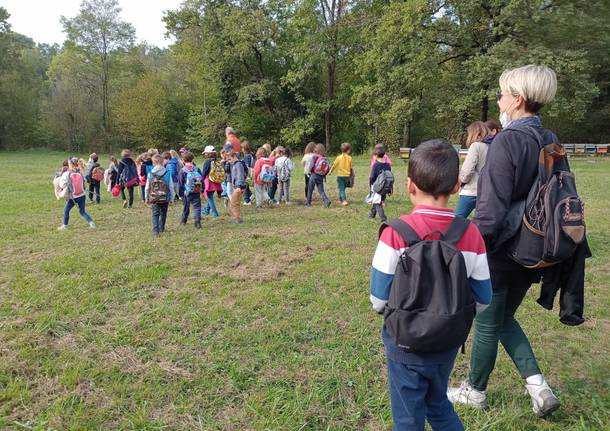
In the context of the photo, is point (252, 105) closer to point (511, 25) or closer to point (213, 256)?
point (511, 25)

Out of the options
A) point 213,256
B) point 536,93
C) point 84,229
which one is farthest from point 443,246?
point 84,229

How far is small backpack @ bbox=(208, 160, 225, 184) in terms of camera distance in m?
8.96

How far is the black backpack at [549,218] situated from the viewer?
2119 mm

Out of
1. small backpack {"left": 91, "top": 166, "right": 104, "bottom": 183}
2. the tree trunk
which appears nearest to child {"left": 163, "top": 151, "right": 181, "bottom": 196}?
small backpack {"left": 91, "top": 166, "right": 104, "bottom": 183}

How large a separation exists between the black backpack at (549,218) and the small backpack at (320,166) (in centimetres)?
789

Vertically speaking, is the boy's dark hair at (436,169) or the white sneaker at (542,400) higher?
the boy's dark hair at (436,169)

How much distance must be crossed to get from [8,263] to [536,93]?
22.0 ft

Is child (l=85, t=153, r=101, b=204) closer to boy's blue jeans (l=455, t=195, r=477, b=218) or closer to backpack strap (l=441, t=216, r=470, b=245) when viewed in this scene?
boy's blue jeans (l=455, t=195, r=477, b=218)

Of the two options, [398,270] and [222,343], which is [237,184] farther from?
[398,270]

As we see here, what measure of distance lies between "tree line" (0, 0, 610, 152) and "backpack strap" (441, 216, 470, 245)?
23487mm

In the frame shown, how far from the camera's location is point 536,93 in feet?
7.79

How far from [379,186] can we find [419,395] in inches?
258

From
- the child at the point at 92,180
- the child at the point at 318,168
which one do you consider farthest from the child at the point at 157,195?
the child at the point at 92,180

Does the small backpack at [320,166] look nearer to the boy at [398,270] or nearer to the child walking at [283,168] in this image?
the child walking at [283,168]
